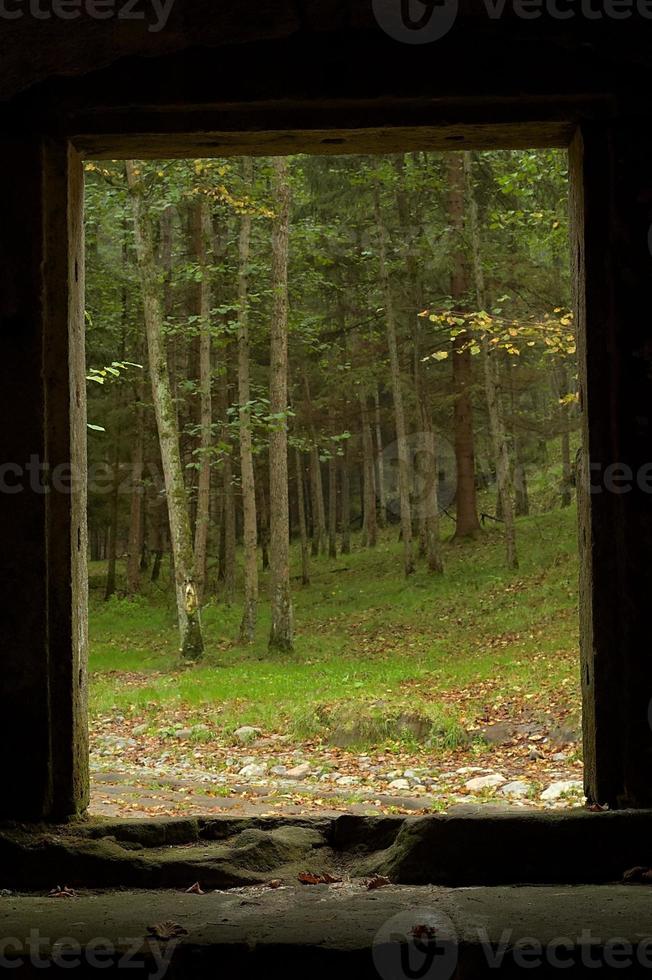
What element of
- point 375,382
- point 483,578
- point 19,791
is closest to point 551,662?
point 483,578

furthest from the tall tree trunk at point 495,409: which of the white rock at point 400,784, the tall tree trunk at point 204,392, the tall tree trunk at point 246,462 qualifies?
the white rock at point 400,784

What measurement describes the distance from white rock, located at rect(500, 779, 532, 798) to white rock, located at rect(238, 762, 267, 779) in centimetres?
241

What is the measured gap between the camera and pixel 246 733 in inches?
420

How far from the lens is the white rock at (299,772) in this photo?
893 centimetres

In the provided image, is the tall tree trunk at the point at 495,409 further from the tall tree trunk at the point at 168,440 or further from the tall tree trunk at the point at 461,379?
the tall tree trunk at the point at 168,440

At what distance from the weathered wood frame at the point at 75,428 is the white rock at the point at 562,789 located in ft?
13.3

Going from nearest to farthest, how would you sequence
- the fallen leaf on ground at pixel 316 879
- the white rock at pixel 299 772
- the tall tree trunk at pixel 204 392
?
the fallen leaf on ground at pixel 316 879 → the white rock at pixel 299 772 → the tall tree trunk at pixel 204 392

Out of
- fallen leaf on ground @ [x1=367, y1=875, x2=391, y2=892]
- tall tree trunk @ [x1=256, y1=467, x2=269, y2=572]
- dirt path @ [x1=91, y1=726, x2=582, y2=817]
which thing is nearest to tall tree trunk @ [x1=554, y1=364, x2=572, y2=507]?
tall tree trunk @ [x1=256, y1=467, x2=269, y2=572]

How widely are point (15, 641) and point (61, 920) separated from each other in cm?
108

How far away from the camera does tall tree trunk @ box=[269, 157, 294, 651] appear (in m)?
16.3

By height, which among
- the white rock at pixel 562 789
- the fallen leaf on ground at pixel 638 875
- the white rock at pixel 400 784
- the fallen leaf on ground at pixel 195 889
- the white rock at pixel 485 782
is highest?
the fallen leaf on ground at pixel 638 875

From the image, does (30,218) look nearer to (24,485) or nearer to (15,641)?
(24,485)

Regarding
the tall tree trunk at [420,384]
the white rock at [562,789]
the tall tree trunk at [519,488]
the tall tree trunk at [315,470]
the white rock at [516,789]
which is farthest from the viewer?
the tall tree trunk at [519,488]

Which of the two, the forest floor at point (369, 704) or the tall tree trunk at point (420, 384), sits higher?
the tall tree trunk at point (420, 384)
